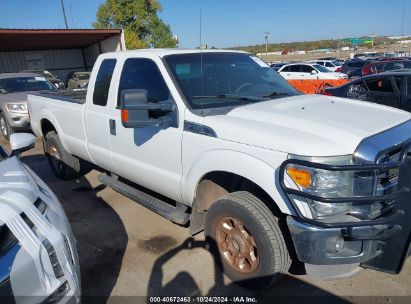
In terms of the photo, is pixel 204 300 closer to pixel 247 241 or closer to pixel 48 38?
pixel 247 241

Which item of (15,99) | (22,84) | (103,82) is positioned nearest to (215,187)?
(103,82)

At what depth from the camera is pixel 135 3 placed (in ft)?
116

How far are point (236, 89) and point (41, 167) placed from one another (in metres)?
4.97

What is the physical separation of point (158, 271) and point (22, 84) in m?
9.20

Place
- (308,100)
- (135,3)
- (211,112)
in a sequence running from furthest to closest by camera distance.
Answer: (135,3) < (308,100) < (211,112)

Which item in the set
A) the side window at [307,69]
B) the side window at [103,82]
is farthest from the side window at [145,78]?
the side window at [307,69]

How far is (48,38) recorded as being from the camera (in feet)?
70.2

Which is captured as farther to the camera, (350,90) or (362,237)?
(350,90)

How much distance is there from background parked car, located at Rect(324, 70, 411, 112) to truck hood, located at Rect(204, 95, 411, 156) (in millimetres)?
4891

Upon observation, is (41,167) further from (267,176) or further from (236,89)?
(267,176)

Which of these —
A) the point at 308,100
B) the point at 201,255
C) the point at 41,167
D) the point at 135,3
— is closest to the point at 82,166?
the point at 41,167

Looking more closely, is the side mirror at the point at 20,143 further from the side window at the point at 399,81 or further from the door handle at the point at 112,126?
the side window at the point at 399,81

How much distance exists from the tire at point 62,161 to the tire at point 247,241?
10.6 feet

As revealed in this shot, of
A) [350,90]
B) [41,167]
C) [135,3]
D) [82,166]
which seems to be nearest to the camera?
[82,166]
